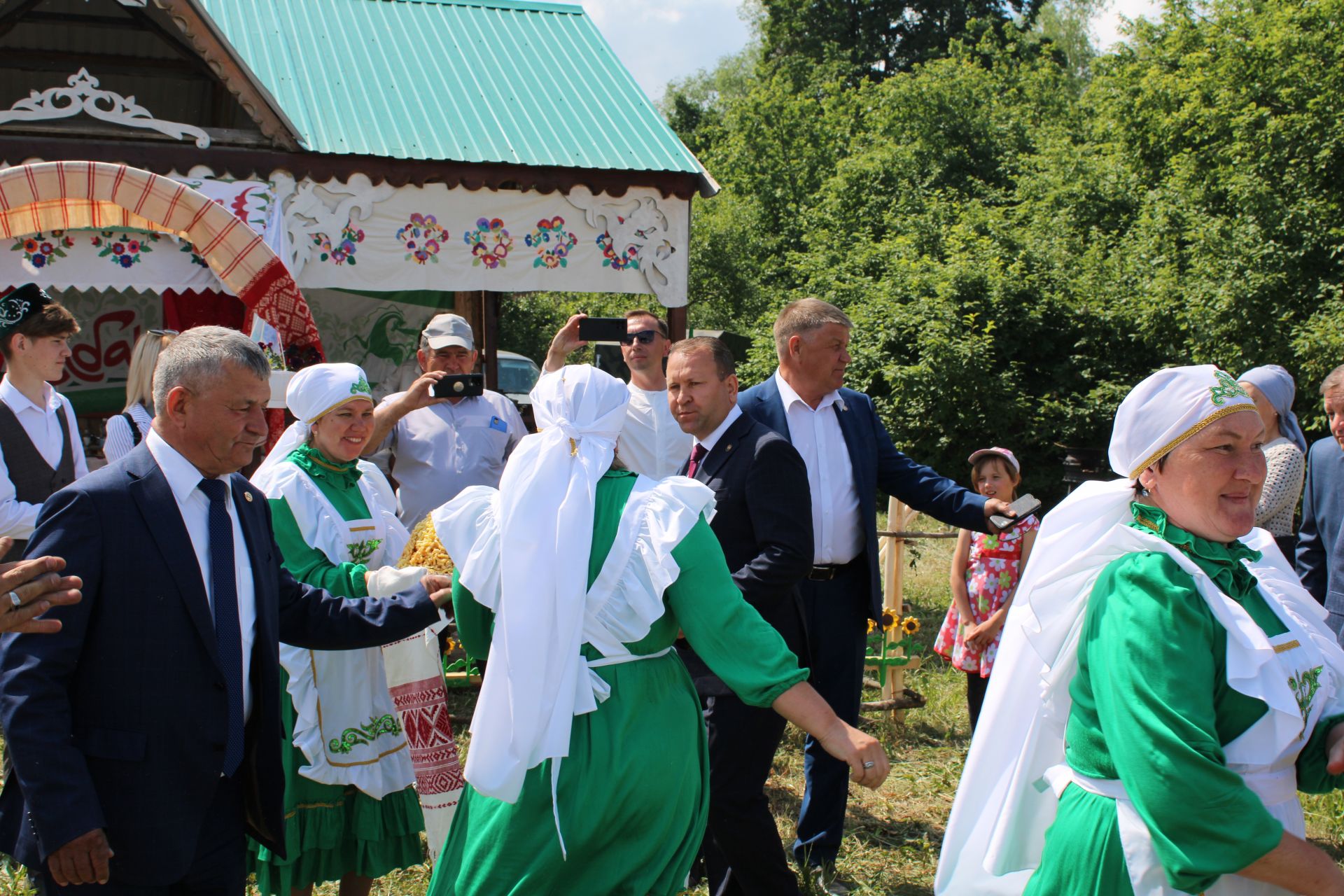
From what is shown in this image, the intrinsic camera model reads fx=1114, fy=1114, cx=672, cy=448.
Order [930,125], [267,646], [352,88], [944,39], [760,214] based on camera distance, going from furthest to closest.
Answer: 1. [944,39]
2. [760,214]
3. [930,125]
4. [352,88]
5. [267,646]

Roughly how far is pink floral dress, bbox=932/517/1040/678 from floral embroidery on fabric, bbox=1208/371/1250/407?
313 cm

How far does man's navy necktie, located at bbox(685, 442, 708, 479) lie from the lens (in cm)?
389

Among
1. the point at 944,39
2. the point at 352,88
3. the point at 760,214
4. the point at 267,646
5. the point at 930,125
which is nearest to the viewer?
the point at 267,646

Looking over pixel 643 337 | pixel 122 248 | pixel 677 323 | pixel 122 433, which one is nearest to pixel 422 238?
pixel 677 323

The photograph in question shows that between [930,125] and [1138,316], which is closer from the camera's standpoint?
[1138,316]

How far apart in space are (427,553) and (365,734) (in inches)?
29.6

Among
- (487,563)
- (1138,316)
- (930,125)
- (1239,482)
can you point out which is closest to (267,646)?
(487,563)

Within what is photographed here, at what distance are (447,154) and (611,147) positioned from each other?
1158 millimetres

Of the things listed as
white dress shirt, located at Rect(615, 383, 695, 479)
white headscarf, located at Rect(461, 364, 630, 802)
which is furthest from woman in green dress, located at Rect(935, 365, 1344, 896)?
white dress shirt, located at Rect(615, 383, 695, 479)

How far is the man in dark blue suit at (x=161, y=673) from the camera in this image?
2.25m

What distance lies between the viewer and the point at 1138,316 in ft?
49.9

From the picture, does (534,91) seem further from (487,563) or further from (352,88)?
(487,563)

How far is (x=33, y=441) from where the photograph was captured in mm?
4398

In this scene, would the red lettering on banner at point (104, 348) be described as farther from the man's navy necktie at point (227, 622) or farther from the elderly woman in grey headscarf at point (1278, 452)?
Result: the elderly woman in grey headscarf at point (1278, 452)
